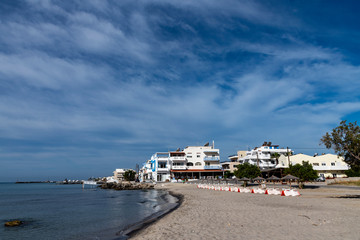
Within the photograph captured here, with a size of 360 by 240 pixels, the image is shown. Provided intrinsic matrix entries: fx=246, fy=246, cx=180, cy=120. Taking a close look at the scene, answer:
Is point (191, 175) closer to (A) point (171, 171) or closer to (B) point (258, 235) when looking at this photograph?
(A) point (171, 171)

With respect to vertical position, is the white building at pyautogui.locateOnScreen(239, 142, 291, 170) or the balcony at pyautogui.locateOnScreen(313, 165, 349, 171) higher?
the white building at pyautogui.locateOnScreen(239, 142, 291, 170)

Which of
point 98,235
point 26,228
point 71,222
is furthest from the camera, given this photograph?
point 71,222

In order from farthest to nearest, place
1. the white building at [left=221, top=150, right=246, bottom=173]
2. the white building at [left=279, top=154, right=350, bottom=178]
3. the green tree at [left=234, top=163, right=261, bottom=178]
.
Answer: the white building at [left=221, top=150, right=246, bottom=173], the white building at [left=279, top=154, right=350, bottom=178], the green tree at [left=234, top=163, right=261, bottom=178]

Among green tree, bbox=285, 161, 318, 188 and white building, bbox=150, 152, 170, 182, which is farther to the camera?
white building, bbox=150, 152, 170, 182

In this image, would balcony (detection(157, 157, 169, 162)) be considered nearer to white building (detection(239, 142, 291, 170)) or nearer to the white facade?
the white facade

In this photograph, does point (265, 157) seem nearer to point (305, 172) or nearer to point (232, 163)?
point (232, 163)

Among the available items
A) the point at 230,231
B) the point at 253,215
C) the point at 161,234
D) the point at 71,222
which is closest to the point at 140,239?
the point at 161,234

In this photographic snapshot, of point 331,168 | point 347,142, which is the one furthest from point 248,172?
point 331,168

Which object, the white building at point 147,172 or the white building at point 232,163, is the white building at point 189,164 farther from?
the white building at point 147,172

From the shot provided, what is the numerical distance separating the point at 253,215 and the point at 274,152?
68619mm

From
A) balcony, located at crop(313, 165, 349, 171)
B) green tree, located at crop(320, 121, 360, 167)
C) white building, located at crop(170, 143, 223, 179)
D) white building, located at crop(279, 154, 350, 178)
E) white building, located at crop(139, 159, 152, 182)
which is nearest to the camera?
green tree, located at crop(320, 121, 360, 167)

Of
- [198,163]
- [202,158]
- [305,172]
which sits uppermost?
[202,158]

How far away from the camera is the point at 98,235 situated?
14.6m

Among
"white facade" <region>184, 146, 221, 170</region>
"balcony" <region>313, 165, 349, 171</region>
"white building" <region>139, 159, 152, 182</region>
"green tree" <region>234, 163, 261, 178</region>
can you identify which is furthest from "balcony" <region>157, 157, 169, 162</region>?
"balcony" <region>313, 165, 349, 171</region>
